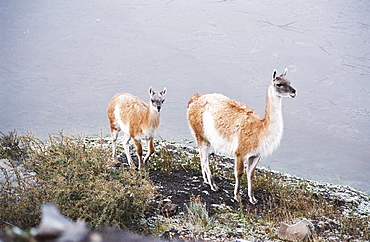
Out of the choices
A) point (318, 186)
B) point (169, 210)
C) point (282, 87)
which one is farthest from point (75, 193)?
point (318, 186)

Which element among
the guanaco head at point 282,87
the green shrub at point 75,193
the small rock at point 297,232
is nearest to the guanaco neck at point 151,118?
the green shrub at point 75,193

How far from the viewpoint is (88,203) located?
501 centimetres

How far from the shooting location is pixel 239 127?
260 inches

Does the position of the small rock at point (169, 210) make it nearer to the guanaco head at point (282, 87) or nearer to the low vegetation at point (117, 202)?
the low vegetation at point (117, 202)

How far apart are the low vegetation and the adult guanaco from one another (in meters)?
0.72

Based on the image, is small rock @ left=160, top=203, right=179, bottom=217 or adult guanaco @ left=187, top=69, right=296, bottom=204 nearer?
small rock @ left=160, top=203, right=179, bottom=217

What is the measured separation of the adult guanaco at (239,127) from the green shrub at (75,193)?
1.67 meters

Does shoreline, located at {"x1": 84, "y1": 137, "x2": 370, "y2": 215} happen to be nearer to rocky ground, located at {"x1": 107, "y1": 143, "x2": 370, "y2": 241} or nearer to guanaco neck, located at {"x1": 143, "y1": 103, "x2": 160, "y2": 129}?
rocky ground, located at {"x1": 107, "y1": 143, "x2": 370, "y2": 241}

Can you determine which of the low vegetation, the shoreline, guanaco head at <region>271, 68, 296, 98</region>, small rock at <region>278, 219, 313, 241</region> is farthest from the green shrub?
the shoreline

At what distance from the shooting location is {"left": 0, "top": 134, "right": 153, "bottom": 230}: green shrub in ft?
15.8

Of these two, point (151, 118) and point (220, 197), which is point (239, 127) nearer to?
point (220, 197)

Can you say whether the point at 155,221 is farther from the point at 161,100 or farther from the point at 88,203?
the point at 161,100

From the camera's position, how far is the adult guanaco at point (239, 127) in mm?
6219

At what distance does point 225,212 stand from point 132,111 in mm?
2377
